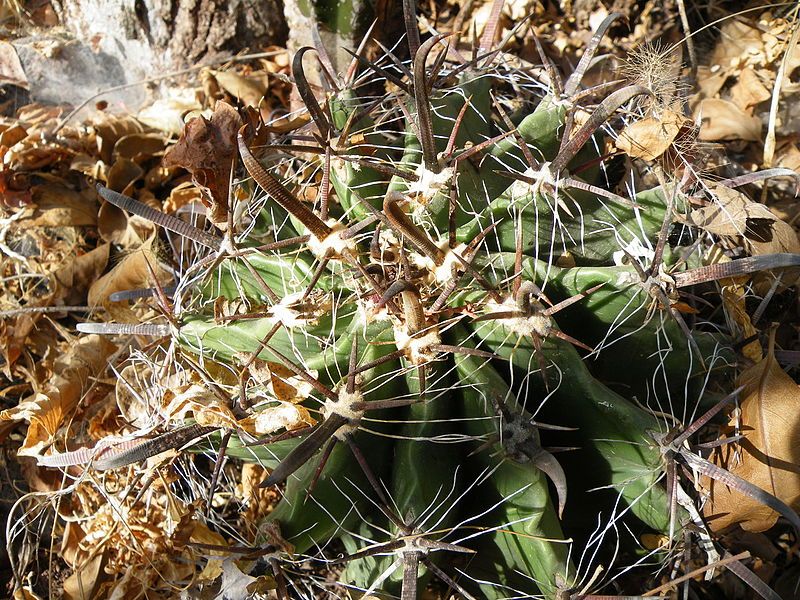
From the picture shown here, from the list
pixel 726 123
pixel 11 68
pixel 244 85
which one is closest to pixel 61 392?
pixel 244 85

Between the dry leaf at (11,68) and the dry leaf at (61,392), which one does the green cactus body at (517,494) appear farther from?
the dry leaf at (11,68)

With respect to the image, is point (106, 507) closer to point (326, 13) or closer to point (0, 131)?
point (0, 131)

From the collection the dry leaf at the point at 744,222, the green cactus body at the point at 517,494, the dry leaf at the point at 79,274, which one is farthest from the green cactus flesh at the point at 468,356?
the dry leaf at the point at 79,274

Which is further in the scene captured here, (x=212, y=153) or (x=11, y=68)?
(x=11, y=68)

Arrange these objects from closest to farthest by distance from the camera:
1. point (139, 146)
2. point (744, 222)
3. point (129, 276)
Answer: point (744, 222), point (129, 276), point (139, 146)

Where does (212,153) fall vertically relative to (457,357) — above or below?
above

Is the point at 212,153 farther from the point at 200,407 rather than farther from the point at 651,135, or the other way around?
the point at 651,135
